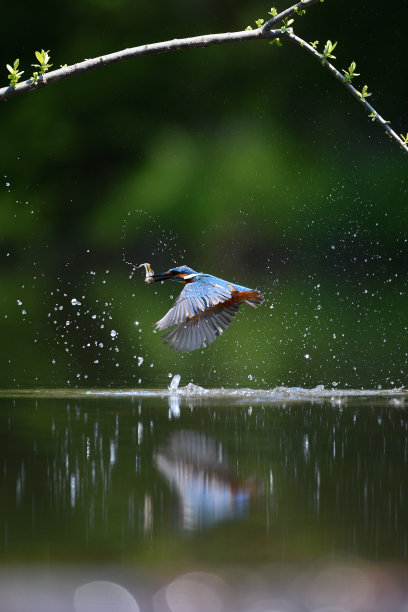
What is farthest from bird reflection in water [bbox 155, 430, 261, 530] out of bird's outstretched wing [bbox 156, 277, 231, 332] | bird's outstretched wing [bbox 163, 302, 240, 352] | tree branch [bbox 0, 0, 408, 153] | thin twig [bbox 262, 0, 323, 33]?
thin twig [bbox 262, 0, 323, 33]

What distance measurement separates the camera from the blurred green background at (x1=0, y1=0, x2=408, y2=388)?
38.6ft

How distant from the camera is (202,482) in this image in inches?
92.0

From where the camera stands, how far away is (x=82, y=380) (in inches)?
186

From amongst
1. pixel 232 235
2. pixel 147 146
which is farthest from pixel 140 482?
pixel 147 146

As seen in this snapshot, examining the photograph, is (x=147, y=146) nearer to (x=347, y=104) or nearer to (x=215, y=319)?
(x=347, y=104)

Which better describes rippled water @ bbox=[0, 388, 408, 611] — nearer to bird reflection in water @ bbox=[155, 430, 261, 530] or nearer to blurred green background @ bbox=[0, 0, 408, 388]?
bird reflection in water @ bbox=[155, 430, 261, 530]

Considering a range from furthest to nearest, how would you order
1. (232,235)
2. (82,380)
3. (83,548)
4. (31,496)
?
1. (232,235)
2. (82,380)
3. (31,496)
4. (83,548)

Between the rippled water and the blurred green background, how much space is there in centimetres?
614

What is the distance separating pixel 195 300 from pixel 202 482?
153 centimetres

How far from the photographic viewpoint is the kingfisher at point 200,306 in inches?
149

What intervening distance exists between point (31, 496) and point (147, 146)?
11.3 metres

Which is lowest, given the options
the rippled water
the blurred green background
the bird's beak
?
the rippled water

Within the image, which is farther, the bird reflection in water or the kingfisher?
the kingfisher

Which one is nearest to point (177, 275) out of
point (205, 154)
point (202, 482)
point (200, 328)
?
point (200, 328)
